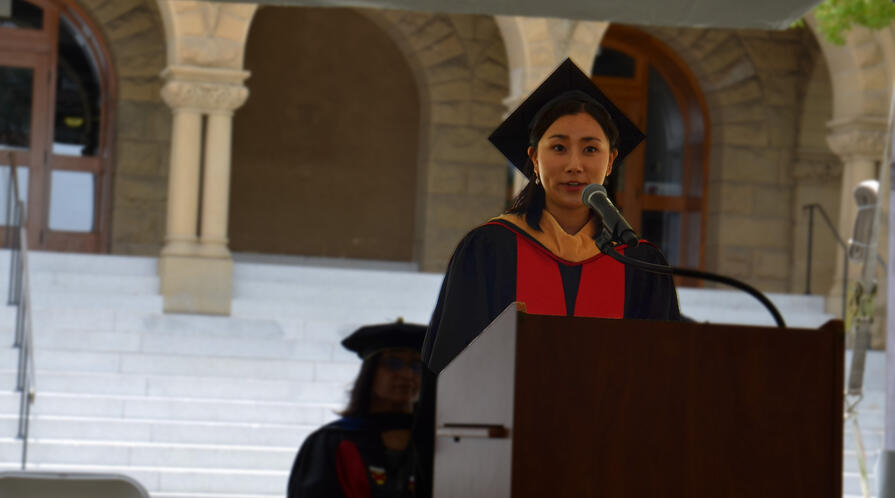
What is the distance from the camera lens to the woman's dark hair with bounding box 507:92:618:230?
262 cm

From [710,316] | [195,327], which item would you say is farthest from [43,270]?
[710,316]

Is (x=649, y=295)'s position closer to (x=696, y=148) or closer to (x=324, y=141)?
(x=324, y=141)

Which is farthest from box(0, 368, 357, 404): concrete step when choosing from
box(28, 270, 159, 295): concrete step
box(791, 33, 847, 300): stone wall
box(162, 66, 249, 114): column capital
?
box(791, 33, 847, 300): stone wall

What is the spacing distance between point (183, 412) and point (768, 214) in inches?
335

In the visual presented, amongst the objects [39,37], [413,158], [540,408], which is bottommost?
[540,408]

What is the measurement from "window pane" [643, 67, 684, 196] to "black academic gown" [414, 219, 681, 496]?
12967mm

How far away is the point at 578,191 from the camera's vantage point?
2.59 metres

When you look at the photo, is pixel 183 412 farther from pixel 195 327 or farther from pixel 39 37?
pixel 39 37

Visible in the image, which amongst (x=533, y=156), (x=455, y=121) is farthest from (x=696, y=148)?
(x=533, y=156)

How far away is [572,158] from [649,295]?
0.30m

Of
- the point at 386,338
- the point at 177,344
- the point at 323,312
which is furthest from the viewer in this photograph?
the point at 323,312

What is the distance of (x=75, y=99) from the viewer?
1365cm

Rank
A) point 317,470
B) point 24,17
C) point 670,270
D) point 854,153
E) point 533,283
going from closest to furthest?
1. point 670,270
2. point 533,283
3. point 317,470
4. point 854,153
5. point 24,17

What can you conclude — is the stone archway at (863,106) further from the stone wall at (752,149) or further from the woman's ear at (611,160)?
the woman's ear at (611,160)
